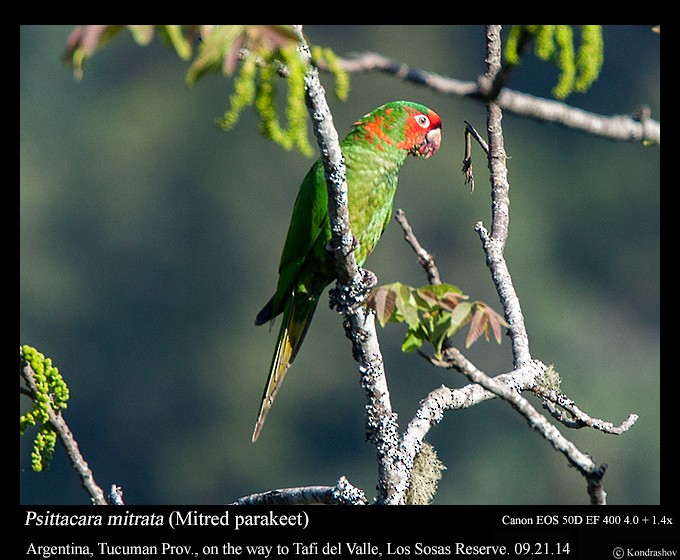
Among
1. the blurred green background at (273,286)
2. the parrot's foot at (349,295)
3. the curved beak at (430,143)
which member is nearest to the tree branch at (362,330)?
the parrot's foot at (349,295)

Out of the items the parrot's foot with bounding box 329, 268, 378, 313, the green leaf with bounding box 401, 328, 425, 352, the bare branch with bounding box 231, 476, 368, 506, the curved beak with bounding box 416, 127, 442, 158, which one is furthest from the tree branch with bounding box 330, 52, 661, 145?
the curved beak with bounding box 416, 127, 442, 158

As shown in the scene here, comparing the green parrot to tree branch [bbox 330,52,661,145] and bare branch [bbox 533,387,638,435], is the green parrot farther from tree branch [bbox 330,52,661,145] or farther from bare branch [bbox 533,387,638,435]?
tree branch [bbox 330,52,661,145]

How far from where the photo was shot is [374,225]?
4098mm

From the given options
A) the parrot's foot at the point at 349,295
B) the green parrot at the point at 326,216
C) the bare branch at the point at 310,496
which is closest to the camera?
the bare branch at the point at 310,496

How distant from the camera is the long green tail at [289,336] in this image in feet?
12.5

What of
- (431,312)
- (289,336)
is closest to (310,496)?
(431,312)

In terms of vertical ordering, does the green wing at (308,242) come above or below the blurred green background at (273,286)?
below

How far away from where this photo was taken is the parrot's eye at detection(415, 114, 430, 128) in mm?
4246

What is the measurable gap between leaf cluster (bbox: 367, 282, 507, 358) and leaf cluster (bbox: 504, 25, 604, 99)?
0.55 m

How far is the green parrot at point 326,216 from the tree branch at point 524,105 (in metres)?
1.97

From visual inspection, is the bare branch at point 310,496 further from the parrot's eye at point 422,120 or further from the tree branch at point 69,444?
the parrot's eye at point 422,120
